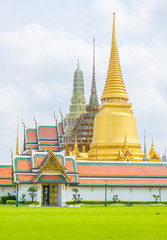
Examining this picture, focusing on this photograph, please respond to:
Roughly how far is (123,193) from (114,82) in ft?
59.2

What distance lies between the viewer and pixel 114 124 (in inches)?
2052

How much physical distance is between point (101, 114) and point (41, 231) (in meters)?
38.7

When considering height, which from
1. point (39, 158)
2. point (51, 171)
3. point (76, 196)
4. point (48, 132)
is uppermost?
point (48, 132)

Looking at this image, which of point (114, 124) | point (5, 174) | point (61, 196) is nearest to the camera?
point (61, 196)

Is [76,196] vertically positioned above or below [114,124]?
below

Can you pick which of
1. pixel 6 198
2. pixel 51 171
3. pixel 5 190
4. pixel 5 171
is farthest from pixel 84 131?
pixel 51 171

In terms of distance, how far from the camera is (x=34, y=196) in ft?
115

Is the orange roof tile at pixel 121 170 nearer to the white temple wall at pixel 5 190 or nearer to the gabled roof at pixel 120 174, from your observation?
the gabled roof at pixel 120 174

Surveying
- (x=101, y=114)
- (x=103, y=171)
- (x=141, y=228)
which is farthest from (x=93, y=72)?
(x=141, y=228)

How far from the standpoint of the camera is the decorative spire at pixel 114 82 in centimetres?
5294

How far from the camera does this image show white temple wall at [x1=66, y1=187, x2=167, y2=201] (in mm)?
37562

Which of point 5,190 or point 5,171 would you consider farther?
point 5,171

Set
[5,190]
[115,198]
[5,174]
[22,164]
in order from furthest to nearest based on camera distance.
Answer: [5,174] < [5,190] < [115,198] < [22,164]

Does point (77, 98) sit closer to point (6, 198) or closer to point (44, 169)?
point (6, 198)
